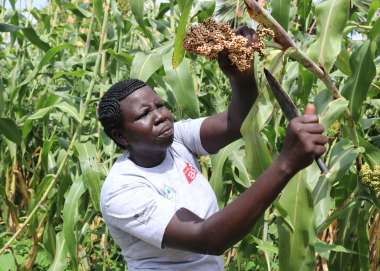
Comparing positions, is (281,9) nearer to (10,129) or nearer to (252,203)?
(252,203)

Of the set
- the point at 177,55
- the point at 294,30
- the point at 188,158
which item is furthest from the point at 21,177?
the point at 177,55

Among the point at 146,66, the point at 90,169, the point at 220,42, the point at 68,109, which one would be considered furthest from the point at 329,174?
the point at 68,109

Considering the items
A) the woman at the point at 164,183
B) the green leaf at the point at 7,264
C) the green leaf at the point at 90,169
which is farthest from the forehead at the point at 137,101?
the green leaf at the point at 7,264

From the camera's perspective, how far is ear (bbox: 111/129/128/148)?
165 centimetres

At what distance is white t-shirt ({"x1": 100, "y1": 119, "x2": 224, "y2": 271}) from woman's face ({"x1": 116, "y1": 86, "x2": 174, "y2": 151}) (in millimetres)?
61

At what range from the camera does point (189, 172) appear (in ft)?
5.46

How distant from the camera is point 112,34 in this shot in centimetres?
322

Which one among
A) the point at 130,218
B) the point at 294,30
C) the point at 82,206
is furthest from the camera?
the point at 294,30

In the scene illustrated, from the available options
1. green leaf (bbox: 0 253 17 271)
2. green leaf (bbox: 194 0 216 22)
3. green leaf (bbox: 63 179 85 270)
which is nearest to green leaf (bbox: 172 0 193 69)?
green leaf (bbox: 194 0 216 22)

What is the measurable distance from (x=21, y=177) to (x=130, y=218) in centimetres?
216

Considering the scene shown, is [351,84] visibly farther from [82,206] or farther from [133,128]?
[82,206]

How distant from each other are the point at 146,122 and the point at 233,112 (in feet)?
0.72

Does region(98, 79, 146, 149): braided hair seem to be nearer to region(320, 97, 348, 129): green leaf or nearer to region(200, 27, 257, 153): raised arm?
region(200, 27, 257, 153): raised arm

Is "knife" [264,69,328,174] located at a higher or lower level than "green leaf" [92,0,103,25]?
lower
